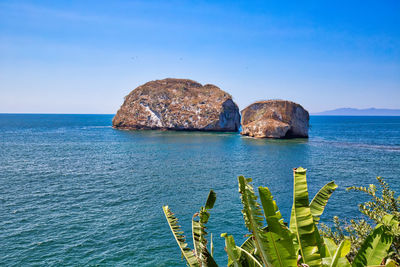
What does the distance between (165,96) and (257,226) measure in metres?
110

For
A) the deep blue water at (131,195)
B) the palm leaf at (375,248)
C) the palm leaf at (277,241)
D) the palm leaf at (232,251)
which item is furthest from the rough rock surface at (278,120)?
the palm leaf at (277,241)

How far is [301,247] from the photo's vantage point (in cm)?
486

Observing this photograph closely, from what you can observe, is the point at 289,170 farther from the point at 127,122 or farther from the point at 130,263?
the point at 127,122

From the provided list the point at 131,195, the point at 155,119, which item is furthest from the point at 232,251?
the point at 155,119

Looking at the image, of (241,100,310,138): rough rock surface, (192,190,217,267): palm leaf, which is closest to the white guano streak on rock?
(241,100,310,138): rough rock surface

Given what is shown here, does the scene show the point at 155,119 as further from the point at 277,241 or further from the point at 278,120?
the point at 277,241

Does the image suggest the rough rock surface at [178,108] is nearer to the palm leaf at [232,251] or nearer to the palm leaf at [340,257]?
the palm leaf at [340,257]

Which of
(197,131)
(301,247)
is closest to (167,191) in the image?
(301,247)

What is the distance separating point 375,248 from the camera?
5258 millimetres

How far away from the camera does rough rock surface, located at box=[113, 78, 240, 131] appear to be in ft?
330

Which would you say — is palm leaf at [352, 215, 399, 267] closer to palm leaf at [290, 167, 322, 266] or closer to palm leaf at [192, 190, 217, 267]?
palm leaf at [290, 167, 322, 266]

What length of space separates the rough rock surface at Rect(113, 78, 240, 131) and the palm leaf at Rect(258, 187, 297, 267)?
307 ft

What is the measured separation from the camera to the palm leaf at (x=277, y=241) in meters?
4.52

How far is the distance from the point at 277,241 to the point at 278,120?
74231mm
